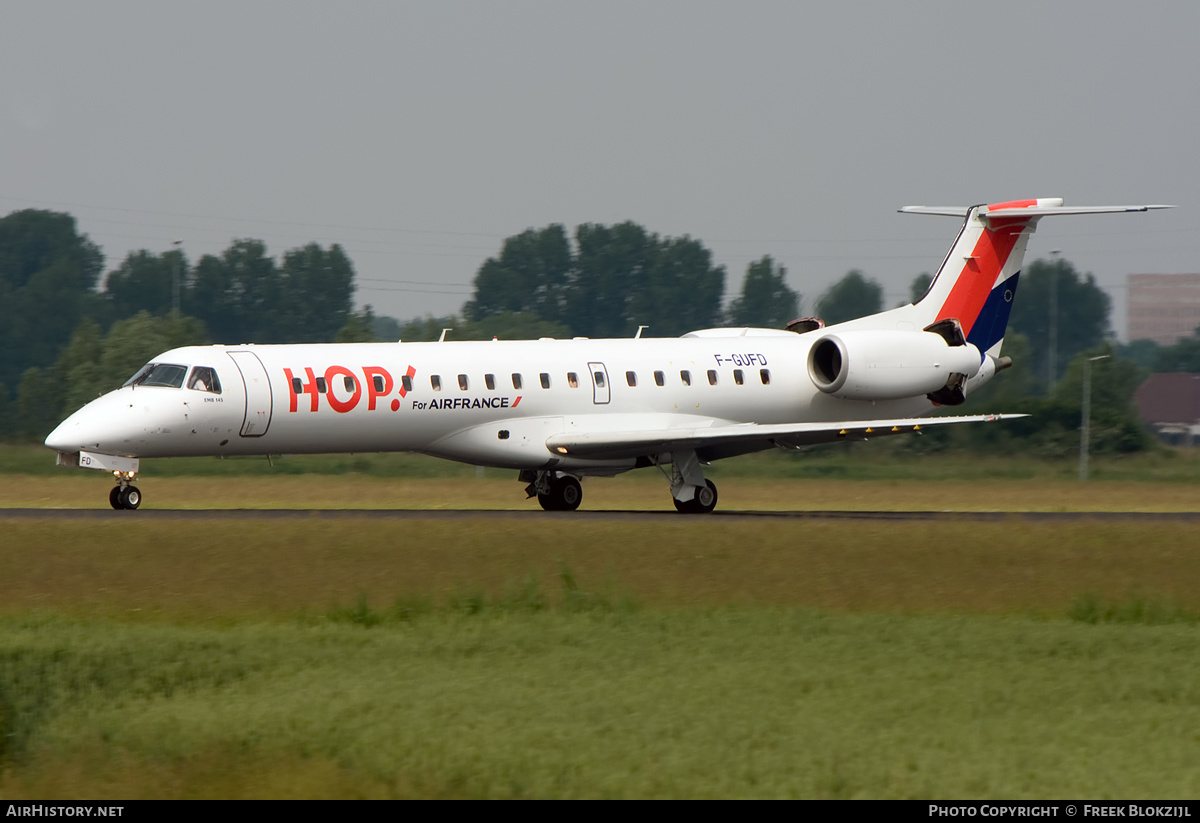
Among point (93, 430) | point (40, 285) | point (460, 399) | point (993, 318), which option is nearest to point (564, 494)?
point (460, 399)

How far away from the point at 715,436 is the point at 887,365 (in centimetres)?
471

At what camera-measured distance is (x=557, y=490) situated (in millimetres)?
30469

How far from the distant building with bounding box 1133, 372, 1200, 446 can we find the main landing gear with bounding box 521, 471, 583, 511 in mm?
54589

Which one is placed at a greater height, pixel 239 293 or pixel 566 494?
pixel 239 293

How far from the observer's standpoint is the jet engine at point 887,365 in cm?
3092

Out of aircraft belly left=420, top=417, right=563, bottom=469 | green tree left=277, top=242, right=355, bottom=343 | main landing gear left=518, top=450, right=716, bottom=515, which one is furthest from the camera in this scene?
green tree left=277, top=242, right=355, bottom=343

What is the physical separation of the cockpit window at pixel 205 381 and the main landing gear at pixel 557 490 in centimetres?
653

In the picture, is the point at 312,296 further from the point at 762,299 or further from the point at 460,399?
the point at 460,399

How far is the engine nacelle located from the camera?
1217 inches

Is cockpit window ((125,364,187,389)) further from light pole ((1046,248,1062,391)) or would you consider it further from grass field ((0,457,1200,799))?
light pole ((1046,248,1062,391))

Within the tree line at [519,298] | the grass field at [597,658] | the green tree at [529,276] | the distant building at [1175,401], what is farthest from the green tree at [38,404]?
the distant building at [1175,401]

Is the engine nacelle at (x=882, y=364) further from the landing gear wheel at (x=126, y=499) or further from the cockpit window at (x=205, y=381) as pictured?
the landing gear wheel at (x=126, y=499)

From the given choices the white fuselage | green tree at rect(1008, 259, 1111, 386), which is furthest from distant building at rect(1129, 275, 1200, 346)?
the white fuselage

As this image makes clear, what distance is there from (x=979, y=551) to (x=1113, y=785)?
445 inches
